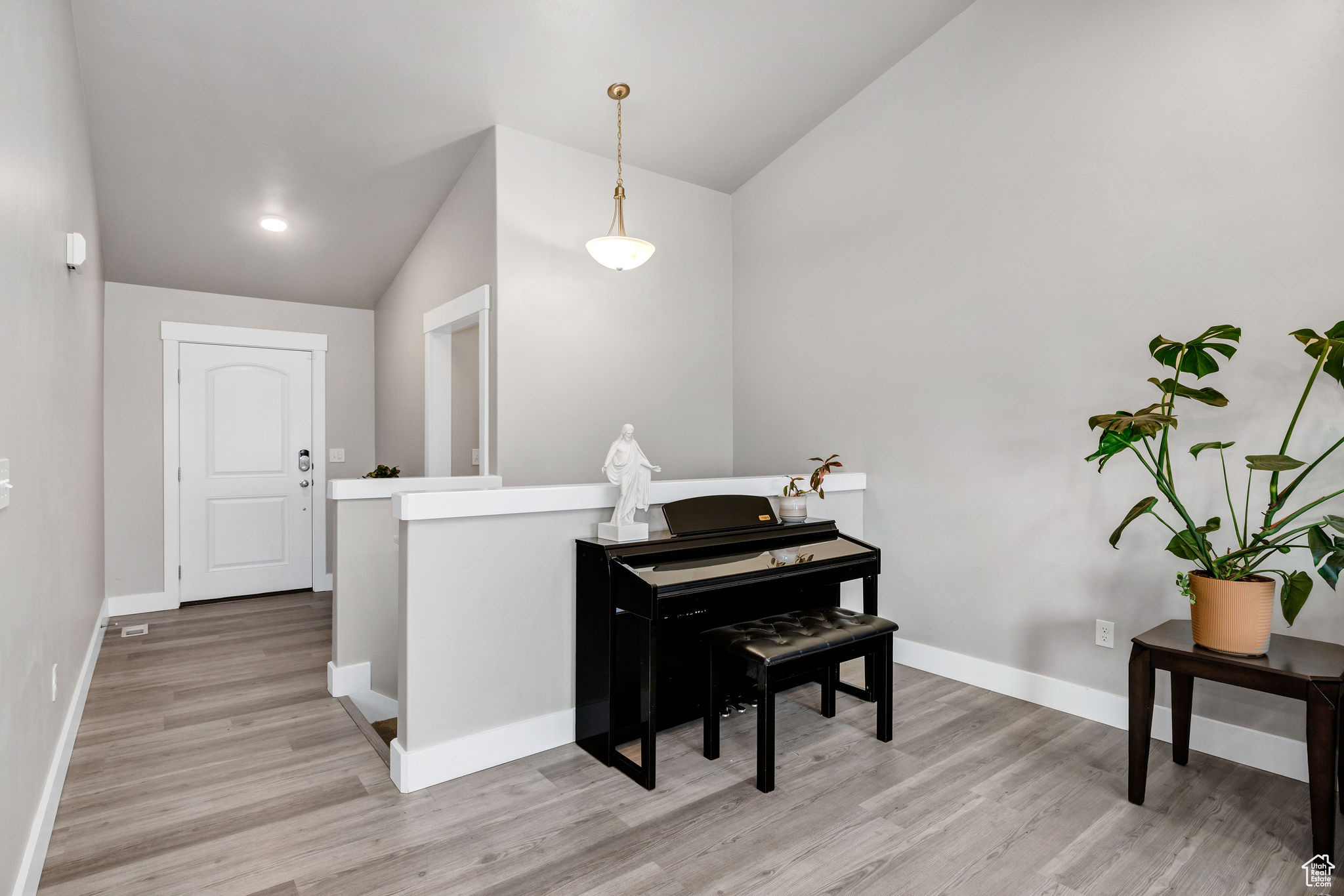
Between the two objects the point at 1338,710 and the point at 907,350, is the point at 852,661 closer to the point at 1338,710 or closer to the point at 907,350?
the point at 907,350

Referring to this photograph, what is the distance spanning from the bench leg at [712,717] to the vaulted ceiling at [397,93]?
8.98 ft

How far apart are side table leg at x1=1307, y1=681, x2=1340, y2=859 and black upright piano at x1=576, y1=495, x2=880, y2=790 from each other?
4.46ft

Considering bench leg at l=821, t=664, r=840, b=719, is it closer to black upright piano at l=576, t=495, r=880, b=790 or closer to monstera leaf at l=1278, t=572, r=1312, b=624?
black upright piano at l=576, t=495, r=880, b=790

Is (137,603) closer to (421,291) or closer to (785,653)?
(421,291)

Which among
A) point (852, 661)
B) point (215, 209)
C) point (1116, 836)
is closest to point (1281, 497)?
point (1116, 836)

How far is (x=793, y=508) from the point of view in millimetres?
3047

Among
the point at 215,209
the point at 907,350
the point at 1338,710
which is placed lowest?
the point at 1338,710

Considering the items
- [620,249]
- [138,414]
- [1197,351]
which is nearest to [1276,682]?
[1197,351]

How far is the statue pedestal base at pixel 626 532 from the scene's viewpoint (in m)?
2.50

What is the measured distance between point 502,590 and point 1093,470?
8.02 ft

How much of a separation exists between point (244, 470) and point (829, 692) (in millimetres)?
4584

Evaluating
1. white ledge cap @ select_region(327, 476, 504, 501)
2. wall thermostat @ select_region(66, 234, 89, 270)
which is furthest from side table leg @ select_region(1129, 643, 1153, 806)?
wall thermostat @ select_region(66, 234, 89, 270)

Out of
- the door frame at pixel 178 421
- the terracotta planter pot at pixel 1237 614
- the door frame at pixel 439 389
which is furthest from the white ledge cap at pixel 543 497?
the door frame at pixel 178 421

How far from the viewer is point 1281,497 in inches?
84.5
